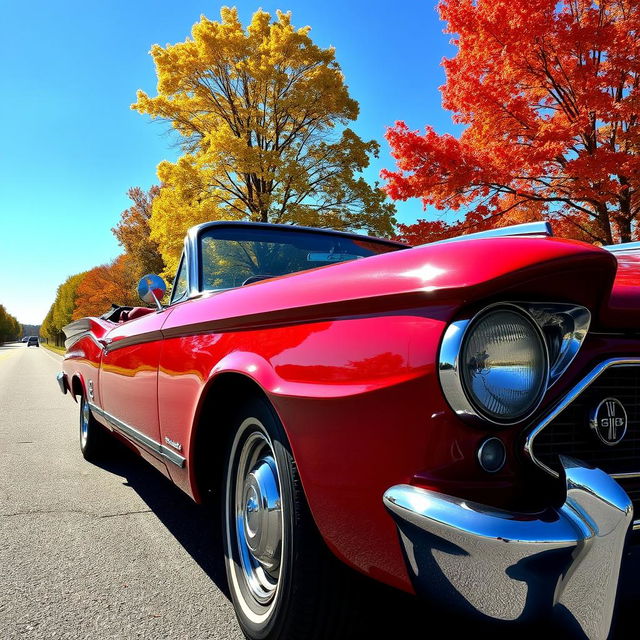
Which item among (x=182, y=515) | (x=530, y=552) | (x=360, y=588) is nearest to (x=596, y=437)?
(x=530, y=552)

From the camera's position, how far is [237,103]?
17297mm

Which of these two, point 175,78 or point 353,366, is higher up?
point 175,78

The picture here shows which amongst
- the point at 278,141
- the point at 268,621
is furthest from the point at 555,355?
the point at 278,141

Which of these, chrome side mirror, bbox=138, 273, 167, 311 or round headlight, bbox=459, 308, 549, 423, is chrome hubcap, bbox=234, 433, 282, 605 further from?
chrome side mirror, bbox=138, 273, 167, 311

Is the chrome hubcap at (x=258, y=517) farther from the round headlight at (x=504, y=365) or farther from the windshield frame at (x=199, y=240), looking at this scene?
the windshield frame at (x=199, y=240)

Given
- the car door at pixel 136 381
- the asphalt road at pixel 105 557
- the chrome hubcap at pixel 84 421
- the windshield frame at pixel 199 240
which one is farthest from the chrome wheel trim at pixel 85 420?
the windshield frame at pixel 199 240

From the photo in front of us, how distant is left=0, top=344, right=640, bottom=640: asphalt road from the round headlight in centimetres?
45

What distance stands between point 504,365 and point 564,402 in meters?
0.17

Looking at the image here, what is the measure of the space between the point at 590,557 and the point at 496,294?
0.55m

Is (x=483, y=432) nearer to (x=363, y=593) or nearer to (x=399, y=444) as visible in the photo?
(x=399, y=444)

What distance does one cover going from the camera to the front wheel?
145cm

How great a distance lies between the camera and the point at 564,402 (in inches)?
48.1

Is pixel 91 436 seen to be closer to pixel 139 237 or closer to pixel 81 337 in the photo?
pixel 81 337

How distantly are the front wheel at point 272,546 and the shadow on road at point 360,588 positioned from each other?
96mm
